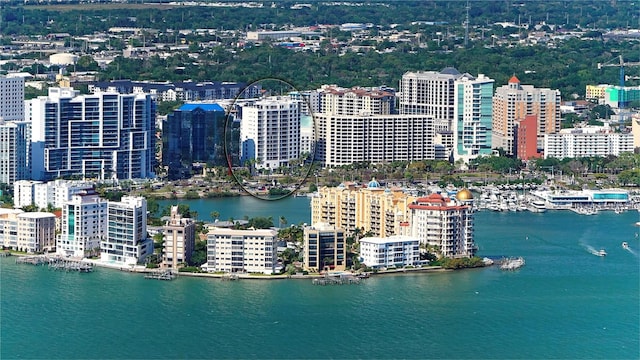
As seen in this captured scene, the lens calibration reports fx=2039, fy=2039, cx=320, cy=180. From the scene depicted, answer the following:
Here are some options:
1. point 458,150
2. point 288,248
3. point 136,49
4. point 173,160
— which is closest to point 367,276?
point 288,248

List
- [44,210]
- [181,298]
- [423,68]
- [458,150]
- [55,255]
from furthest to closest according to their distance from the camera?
1. [423,68]
2. [458,150]
3. [44,210]
4. [55,255]
5. [181,298]

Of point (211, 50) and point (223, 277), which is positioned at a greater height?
point (211, 50)

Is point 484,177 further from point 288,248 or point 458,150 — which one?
point 288,248

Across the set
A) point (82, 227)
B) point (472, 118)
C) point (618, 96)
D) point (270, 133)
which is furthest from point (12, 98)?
point (618, 96)

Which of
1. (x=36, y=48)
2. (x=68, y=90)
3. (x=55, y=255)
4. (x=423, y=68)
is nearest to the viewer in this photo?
(x=55, y=255)

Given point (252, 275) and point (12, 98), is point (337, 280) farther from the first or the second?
point (12, 98)

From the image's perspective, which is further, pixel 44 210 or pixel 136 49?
pixel 136 49

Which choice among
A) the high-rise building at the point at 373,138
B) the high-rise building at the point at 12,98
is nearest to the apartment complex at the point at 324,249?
the high-rise building at the point at 373,138
